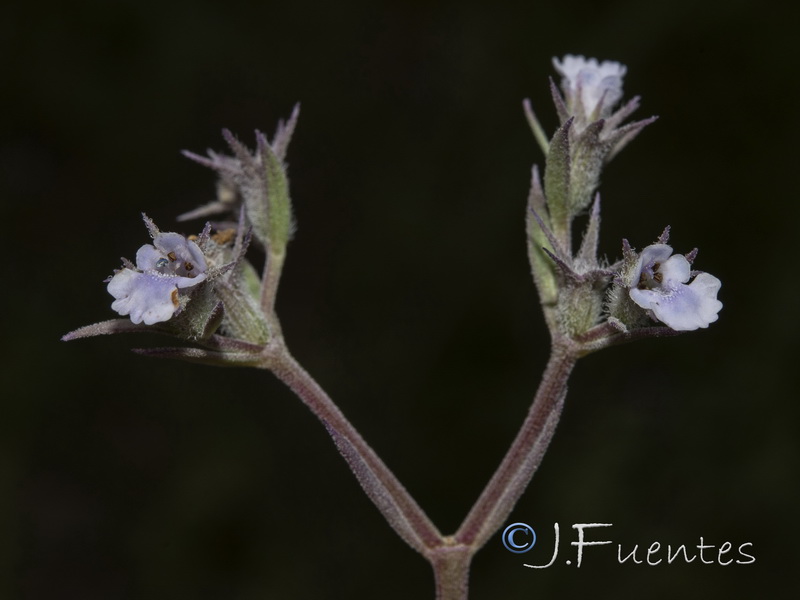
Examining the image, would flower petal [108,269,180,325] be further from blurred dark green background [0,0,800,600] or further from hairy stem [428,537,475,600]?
blurred dark green background [0,0,800,600]

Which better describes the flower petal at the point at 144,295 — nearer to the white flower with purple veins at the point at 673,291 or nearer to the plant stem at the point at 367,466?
the plant stem at the point at 367,466

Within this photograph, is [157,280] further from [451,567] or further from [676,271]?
[676,271]

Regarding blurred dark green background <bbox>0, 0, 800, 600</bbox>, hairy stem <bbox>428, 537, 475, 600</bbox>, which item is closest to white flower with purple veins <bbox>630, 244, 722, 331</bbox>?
hairy stem <bbox>428, 537, 475, 600</bbox>

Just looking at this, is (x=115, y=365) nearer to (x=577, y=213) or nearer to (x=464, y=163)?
(x=464, y=163)

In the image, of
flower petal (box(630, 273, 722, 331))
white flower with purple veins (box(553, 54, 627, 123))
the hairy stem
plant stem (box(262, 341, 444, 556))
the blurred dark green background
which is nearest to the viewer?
flower petal (box(630, 273, 722, 331))

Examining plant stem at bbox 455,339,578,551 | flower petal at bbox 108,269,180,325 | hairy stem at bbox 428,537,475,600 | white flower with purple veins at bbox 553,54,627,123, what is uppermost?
white flower with purple veins at bbox 553,54,627,123

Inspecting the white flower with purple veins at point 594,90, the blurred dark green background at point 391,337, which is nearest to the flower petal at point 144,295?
the white flower with purple veins at point 594,90
